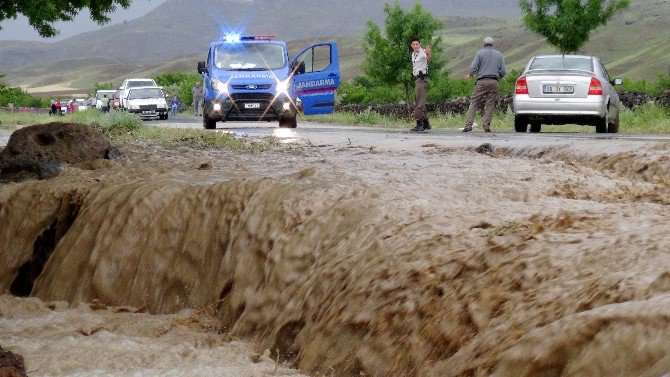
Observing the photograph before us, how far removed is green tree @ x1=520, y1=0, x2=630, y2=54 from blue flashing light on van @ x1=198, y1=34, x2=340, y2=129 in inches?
511

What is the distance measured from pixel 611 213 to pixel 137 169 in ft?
18.5

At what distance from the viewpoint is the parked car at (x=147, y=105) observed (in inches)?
1578

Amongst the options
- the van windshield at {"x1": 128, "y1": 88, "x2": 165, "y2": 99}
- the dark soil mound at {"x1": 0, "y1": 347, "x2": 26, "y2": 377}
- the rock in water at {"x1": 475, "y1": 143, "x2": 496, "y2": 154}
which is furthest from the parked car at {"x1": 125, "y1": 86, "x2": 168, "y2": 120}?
the dark soil mound at {"x1": 0, "y1": 347, "x2": 26, "y2": 377}

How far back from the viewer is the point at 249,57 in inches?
902

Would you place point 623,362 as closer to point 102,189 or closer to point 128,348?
point 128,348

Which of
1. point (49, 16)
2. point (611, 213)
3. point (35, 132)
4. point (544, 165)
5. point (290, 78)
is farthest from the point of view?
point (290, 78)

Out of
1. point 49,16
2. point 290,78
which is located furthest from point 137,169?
point 290,78

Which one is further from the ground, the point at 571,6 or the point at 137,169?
the point at 571,6

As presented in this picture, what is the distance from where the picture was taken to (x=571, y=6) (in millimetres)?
34062

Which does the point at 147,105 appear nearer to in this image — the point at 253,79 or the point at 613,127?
the point at 253,79

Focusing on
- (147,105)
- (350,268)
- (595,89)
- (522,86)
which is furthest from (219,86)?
(147,105)

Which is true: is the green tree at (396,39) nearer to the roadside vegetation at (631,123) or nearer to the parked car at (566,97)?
the roadside vegetation at (631,123)

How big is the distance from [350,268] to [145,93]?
123 feet

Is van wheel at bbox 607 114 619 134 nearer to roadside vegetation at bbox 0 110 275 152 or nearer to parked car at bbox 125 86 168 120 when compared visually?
roadside vegetation at bbox 0 110 275 152
